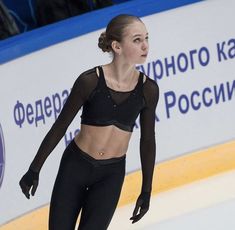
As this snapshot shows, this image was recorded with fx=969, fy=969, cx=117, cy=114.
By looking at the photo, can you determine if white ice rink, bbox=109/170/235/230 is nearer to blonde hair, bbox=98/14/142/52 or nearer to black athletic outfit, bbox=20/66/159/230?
black athletic outfit, bbox=20/66/159/230

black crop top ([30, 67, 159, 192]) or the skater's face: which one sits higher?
the skater's face

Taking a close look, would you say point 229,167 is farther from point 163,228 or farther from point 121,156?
point 121,156

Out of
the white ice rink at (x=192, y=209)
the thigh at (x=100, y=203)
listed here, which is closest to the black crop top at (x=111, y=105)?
the thigh at (x=100, y=203)

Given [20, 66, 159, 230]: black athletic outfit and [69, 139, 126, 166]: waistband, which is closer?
[20, 66, 159, 230]: black athletic outfit

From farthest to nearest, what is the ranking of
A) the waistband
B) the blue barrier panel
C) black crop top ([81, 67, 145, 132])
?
the blue barrier panel
the waistband
black crop top ([81, 67, 145, 132])

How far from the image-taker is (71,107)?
427 centimetres

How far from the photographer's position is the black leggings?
4.41m

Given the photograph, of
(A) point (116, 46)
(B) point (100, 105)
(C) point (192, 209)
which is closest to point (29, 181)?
(B) point (100, 105)

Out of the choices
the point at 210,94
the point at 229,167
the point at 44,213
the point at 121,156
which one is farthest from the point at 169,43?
the point at 121,156

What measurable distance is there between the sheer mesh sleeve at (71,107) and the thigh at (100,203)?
0.29 meters

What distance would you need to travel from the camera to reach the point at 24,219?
19.3 feet

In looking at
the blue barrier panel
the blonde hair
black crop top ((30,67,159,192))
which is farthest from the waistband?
the blue barrier panel

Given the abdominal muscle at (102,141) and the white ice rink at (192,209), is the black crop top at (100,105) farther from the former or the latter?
the white ice rink at (192,209)

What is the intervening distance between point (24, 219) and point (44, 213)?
0.20m
